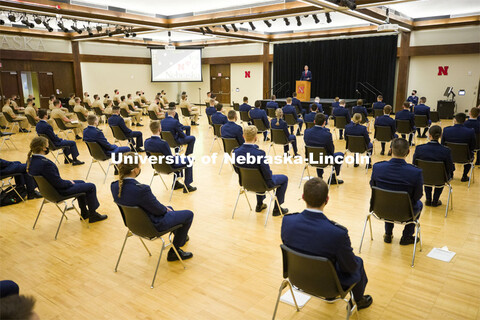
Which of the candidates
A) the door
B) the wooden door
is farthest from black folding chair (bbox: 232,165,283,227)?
the door

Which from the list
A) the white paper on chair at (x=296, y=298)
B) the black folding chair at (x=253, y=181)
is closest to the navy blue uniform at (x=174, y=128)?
the black folding chair at (x=253, y=181)

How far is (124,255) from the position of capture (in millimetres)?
4289

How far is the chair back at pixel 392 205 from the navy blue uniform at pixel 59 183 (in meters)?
3.90

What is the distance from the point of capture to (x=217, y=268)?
3.98 m

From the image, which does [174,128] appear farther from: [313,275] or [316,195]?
[313,275]

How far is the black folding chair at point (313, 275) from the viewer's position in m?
2.46

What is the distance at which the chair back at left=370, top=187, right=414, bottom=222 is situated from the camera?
3.78m

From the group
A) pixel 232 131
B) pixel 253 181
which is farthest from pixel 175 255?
pixel 232 131

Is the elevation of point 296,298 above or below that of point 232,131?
below

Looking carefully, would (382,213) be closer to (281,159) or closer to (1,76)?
(281,159)

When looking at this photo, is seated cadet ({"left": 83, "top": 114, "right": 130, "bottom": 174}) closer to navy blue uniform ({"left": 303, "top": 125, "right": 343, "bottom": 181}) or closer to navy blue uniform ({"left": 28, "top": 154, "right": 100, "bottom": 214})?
navy blue uniform ({"left": 28, "top": 154, "right": 100, "bottom": 214})

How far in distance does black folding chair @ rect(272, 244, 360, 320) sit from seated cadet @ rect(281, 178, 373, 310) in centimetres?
9

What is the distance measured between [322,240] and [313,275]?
0.88 feet

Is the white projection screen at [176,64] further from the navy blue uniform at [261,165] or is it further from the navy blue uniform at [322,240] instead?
the navy blue uniform at [322,240]
